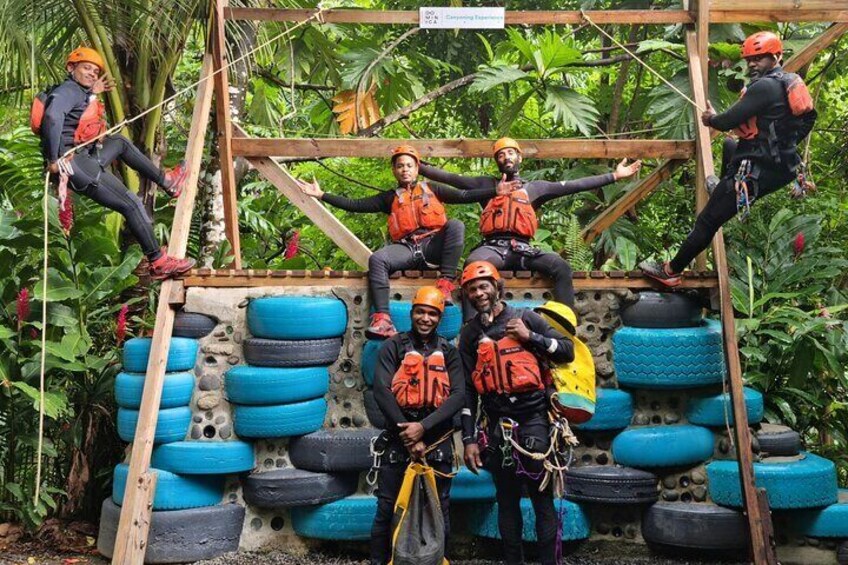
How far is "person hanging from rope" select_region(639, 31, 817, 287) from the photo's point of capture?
18.4 feet

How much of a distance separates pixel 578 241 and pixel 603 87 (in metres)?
3.66

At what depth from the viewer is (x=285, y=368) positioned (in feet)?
19.8

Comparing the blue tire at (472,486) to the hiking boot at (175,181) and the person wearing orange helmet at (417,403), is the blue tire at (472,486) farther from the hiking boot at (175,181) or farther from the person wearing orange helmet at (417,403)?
the hiking boot at (175,181)

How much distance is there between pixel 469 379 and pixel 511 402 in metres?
0.31

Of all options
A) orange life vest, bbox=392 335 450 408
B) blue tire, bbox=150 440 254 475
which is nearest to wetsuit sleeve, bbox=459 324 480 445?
orange life vest, bbox=392 335 450 408

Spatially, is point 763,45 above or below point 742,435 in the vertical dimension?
above

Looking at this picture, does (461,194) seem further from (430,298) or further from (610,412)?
(610,412)

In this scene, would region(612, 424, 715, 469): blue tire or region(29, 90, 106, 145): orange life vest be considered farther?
region(612, 424, 715, 469): blue tire

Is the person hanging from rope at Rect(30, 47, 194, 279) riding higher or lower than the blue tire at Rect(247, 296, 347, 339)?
higher

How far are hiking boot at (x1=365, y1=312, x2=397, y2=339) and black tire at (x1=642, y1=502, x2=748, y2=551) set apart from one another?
210 centimetres

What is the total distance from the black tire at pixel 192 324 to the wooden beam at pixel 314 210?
1188 millimetres

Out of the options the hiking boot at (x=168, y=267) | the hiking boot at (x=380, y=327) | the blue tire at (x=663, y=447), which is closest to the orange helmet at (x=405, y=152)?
the hiking boot at (x=380, y=327)

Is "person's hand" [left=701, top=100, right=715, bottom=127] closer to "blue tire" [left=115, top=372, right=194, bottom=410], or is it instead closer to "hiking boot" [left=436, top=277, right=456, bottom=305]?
"hiking boot" [left=436, top=277, right=456, bottom=305]

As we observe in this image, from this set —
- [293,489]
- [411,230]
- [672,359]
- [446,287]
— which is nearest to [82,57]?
[411,230]
